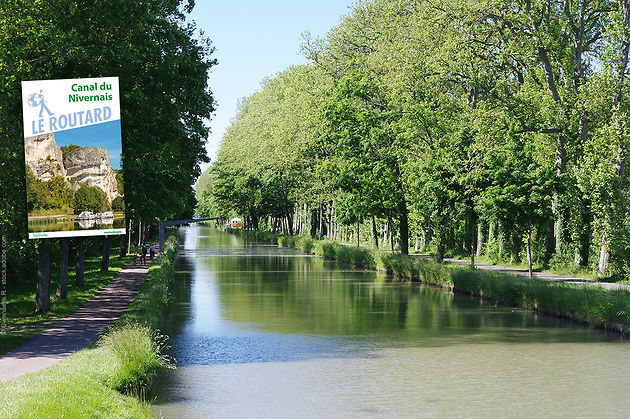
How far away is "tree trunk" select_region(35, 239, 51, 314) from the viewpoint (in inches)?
1112

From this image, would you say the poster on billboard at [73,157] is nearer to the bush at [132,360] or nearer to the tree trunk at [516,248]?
the bush at [132,360]

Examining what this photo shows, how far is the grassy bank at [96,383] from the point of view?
12.5 m

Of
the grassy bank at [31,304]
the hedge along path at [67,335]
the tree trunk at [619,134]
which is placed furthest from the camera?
the tree trunk at [619,134]

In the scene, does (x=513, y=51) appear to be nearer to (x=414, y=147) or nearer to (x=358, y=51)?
(x=414, y=147)

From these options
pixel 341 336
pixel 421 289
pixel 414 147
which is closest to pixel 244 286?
pixel 421 289

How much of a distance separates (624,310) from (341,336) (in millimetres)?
10178

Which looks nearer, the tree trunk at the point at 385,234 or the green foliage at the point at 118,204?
the green foliage at the point at 118,204

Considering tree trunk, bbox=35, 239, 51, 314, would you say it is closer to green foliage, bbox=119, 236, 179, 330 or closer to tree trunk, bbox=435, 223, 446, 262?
green foliage, bbox=119, 236, 179, 330

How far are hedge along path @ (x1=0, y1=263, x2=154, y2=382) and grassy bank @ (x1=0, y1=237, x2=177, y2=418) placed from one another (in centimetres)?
93

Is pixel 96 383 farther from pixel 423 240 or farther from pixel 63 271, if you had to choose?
pixel 423 240

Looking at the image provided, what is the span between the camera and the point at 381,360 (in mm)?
23422

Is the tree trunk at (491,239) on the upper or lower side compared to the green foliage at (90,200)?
lower

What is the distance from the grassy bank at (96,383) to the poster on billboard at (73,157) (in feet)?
9.65

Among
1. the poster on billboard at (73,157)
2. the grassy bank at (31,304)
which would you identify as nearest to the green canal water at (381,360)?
the grassy bank at (31,304)
